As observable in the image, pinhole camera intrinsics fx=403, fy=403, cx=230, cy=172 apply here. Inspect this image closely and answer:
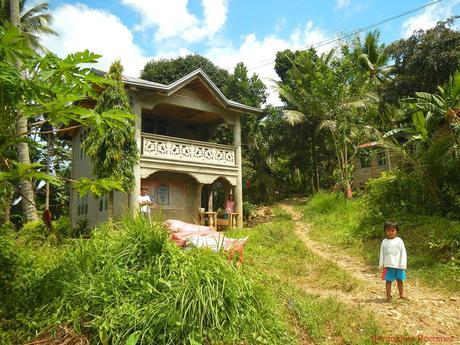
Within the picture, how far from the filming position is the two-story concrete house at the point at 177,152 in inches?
561

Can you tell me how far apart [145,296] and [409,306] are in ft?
14.1

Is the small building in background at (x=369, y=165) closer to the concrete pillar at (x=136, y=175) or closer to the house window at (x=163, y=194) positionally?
the house window at (x=163, y=194)

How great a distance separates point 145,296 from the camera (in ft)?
13.9

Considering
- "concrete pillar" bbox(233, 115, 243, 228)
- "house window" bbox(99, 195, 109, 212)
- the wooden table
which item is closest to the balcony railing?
"concrete pillar" bbox(233, 115, 243, 228)

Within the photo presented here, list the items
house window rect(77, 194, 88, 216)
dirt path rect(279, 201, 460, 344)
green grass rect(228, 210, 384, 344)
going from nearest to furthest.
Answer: green grass rect(228, 210, 384, 344) → dirt path rect(279, 201, 460, 344) → house window rect(77, 194, 88, 216)

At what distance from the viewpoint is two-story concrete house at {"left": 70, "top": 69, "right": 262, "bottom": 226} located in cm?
1425

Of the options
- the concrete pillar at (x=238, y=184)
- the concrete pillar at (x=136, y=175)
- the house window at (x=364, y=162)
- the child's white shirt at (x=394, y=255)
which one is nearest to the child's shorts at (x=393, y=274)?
the child's white shirt at (x=394, y=255)

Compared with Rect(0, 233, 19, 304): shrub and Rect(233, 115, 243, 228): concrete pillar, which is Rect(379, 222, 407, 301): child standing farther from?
Rect(233, 115, 243, 228): concrete pillar

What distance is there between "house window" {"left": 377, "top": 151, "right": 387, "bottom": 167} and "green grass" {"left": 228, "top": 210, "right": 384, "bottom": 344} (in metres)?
15.5

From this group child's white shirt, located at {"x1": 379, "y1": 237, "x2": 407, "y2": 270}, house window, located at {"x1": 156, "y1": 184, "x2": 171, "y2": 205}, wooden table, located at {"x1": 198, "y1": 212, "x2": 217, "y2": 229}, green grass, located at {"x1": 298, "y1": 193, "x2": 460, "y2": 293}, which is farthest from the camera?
house window, located at {"x1": 156, "y1": 184, "x2": 171, "y2": 205}

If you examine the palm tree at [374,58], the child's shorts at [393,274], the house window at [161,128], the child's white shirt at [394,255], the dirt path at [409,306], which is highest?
the palm tree at [374,58]

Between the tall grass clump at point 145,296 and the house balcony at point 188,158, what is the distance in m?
9.19

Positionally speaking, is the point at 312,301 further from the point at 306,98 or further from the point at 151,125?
the point at 306,98

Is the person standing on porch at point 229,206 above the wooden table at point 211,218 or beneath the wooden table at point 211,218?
above
